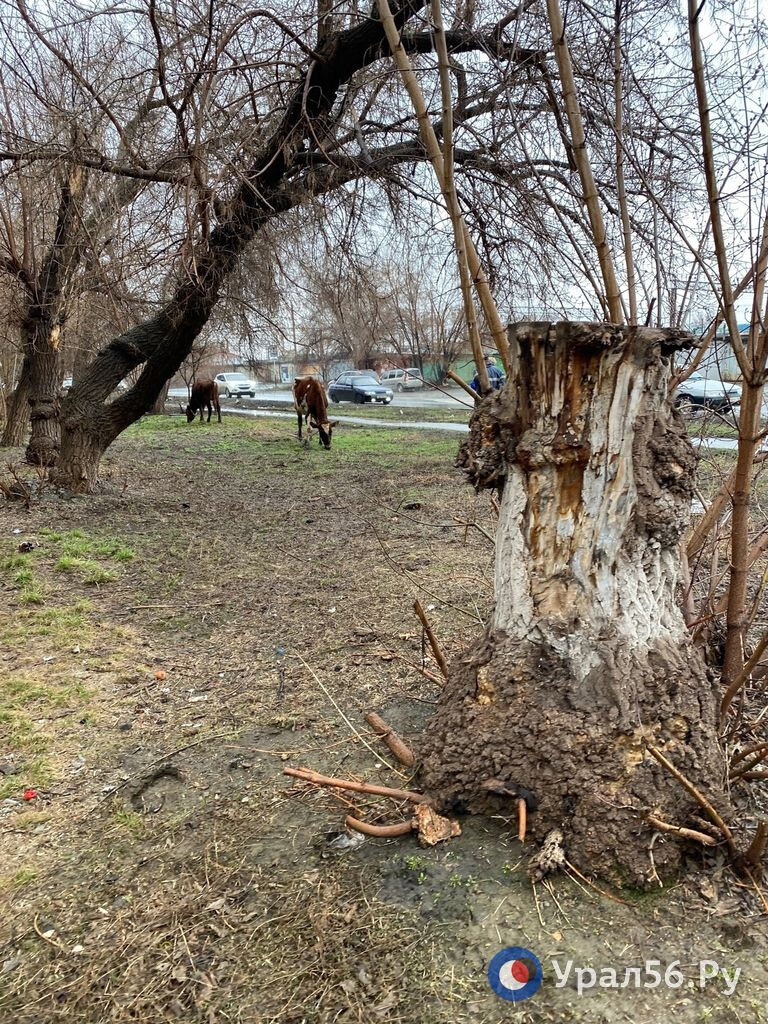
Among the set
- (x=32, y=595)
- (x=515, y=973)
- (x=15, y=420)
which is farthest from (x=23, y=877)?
(x=15, y=420)

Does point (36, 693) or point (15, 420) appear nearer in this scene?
point (36, 693)

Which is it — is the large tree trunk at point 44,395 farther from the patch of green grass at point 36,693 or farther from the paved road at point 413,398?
the paved road at point 413,398

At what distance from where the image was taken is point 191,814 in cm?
226

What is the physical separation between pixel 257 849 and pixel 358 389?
27840 millimetres

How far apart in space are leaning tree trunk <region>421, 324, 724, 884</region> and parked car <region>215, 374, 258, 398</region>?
3864 centimetres

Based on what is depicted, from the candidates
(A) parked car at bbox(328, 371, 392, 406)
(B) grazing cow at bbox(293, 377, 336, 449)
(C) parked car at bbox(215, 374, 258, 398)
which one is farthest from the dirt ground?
(C) parked car at bbox(215, 374, 258, 398)

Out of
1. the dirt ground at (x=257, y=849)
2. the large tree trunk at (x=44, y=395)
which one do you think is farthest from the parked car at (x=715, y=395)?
the large tree trunk at (x=44, y=395)

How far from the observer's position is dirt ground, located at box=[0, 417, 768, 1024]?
1540mm

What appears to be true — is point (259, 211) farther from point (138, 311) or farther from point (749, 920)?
point (749, 920)

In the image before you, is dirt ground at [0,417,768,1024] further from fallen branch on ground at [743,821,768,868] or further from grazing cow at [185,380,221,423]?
grazing cow at [185,380,221,423]

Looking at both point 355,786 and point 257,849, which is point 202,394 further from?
point 355,786

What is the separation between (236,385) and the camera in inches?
1545

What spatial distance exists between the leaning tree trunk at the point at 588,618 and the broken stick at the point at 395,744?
0.26 m

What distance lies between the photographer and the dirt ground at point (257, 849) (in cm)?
154
